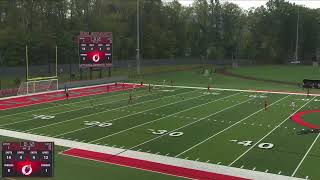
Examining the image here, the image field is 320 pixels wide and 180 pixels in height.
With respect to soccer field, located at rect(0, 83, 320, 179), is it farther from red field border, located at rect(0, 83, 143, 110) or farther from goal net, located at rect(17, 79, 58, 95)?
goal net, located at rect(17, 79, 58, 95)

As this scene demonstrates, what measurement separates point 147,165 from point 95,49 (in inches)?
1204

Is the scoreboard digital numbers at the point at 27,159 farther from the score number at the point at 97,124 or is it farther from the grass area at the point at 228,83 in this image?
the grass area at the point at 228,83

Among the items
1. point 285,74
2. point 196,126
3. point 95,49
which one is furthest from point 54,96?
point 285,74

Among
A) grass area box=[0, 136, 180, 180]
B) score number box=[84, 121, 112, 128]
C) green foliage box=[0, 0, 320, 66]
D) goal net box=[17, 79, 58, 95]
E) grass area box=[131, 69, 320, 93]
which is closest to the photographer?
grass area box=[0, 136, 180, 180]

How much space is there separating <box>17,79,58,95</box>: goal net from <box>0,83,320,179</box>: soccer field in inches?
263

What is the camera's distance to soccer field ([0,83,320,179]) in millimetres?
18859

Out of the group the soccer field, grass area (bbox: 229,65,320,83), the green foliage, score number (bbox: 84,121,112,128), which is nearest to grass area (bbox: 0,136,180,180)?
the soccer field

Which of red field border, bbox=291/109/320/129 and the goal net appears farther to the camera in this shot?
the goal net

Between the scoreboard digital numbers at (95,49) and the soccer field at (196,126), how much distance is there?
906 cm

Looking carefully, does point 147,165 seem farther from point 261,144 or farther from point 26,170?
point 26,170

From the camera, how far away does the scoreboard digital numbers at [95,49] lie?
45719 mm

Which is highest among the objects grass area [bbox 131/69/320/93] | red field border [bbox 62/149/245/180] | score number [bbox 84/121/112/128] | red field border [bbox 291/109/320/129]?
grass area [bbox 131/69/320/93]

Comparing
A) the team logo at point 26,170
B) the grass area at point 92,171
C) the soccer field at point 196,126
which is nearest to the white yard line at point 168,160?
the soccer field at point 196,126

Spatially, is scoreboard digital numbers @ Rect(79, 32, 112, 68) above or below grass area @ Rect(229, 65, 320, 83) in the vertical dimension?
above
